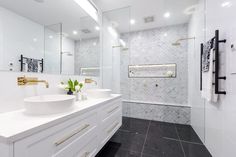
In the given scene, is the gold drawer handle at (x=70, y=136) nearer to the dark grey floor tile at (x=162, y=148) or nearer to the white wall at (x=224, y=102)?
the dark grey floor tile at (x=162, y=148)

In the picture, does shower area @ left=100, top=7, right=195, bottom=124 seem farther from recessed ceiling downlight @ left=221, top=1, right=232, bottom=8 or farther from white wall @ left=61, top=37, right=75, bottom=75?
recessed ceiling downlight @ left=221, top=1, right=232, bottom=8

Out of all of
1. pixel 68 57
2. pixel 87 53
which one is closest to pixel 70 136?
pixel 68 57

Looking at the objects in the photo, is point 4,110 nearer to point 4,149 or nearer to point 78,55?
point 4,149

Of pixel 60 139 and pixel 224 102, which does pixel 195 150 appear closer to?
pixel 224 102

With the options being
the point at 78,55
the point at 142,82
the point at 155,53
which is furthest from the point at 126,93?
the point at 78,55

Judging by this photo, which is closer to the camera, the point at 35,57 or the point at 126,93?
the point at 35,57

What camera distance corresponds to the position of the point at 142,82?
346cm

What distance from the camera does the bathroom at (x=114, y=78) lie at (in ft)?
2.97

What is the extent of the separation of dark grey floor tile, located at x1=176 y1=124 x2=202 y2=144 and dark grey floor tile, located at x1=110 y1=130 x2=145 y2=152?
829mm

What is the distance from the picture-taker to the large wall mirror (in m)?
0.97

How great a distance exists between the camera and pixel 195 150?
1770mm

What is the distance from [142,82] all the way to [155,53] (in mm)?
977

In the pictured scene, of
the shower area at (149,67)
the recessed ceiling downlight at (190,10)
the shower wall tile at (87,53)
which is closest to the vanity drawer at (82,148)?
the shower wall tile at (87,53)

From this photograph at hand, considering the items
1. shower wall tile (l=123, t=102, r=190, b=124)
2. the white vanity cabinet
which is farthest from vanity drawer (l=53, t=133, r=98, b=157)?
shower wall tile (l=123, t=102, r=190, b=124)
